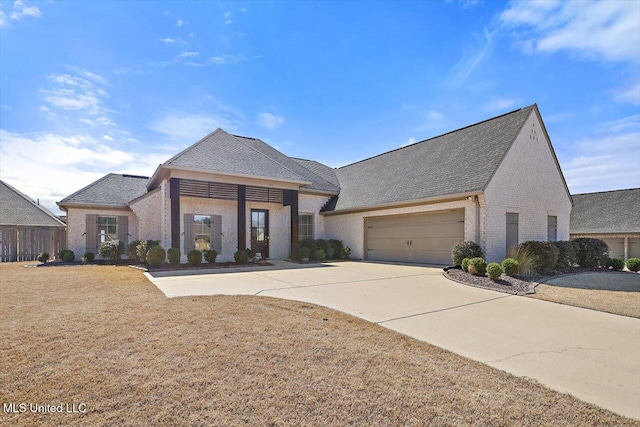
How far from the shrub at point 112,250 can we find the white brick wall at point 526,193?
15808 millimetres

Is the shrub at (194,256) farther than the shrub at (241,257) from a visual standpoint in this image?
No

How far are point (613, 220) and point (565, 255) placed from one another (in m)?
13.3

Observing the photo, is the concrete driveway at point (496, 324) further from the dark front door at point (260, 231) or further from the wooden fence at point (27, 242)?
the wooden fence at point (27, 242)

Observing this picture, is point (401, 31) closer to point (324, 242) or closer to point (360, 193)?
point (360, 193)

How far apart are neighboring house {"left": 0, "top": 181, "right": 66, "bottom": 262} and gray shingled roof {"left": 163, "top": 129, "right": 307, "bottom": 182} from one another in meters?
12.4

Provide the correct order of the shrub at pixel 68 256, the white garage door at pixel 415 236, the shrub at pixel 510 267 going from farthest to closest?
the shrub at pixel 68 256 → the white garage door at pixel 415 236 → the shrub at pixel 510 267

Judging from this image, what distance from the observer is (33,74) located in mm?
9359

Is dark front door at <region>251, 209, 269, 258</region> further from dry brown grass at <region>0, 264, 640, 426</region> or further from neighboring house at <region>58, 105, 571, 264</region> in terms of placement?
dry brown grass at <region>0, 264, 640, 426</region>

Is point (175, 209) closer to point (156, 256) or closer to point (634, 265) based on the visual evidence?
point (156, 256)

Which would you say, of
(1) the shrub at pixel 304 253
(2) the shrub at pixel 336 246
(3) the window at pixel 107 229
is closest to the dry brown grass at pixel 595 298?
(1) the shrub at pixel 304 253

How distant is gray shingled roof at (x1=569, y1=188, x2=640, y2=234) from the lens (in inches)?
790

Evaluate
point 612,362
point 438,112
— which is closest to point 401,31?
point 438,112

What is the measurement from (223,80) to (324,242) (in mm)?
9079

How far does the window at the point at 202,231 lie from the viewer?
1460cm
